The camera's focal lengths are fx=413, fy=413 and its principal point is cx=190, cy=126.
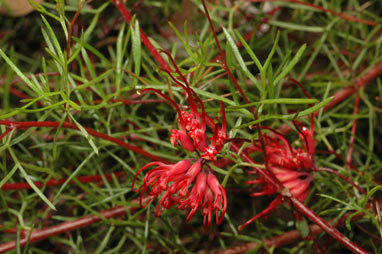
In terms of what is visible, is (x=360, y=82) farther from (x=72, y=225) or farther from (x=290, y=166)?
(x=72, y=225)

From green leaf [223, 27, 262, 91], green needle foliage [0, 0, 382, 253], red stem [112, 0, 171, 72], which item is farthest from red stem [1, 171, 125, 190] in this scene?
green leaf [223, 27, 262, 91]

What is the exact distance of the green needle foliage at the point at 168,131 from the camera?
2.19ft

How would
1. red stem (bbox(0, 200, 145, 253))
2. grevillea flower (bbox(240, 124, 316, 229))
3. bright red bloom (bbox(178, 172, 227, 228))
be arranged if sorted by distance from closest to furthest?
bright red bloom (bbox(178, 172, 227, 228)) → grevillea flower (bbox(240, 124, 316, 229)) → red stem (bbox(0, 200, 145, 253))

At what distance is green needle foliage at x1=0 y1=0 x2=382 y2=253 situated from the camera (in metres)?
0.67

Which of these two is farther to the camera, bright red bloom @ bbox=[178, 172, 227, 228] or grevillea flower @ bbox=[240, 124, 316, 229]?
grevillea flower @ bbox=[240, 124, 316, 229]

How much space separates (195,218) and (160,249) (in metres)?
0.11

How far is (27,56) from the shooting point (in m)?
0.92

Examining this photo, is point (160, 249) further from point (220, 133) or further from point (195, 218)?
point (220, 133)

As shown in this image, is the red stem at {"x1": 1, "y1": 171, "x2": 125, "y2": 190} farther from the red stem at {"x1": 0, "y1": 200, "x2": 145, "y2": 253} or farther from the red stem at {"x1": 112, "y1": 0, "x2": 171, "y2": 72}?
the red stem at {"x1": 112, "y1": 0, "x2": 171, "y2": 72}

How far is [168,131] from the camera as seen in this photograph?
727mm

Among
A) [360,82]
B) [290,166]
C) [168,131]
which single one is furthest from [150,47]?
[360,82]

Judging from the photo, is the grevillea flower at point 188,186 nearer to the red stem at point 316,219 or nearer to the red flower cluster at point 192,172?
the red flower cluster at point 192,172

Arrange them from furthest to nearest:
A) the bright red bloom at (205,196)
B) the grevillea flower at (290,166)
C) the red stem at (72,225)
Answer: the red stem at (72,225) < the grevillea flower at (290,166) < the bright red bloom at (205,196)

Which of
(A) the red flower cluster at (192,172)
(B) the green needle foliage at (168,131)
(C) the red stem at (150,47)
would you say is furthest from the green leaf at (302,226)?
(C) the red stem at (150,47)
